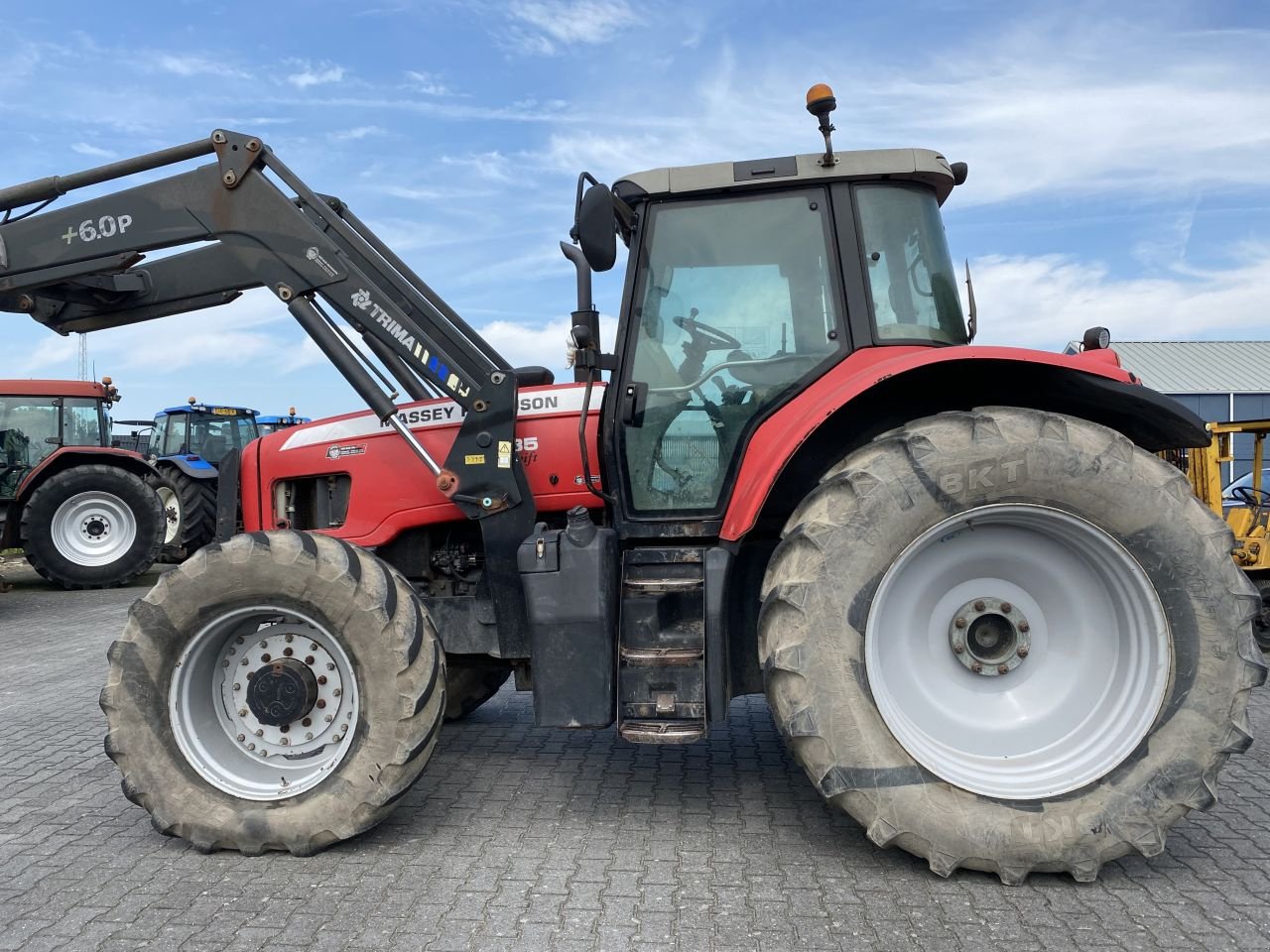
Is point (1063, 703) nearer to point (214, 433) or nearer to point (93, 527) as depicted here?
point (93, 527)

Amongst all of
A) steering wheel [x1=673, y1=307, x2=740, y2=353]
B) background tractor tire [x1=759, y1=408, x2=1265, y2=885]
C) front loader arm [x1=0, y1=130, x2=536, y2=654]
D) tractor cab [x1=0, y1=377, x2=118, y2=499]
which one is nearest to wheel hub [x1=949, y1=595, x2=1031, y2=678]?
background tractor tire [x1=759, y1=408, x2=1265, y2=885]

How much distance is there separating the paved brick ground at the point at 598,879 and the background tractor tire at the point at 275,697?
0.54 ft

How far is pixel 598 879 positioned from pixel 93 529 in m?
10.9

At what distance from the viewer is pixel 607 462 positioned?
12.5ft

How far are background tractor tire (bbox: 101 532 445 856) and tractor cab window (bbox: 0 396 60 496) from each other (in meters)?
10.2

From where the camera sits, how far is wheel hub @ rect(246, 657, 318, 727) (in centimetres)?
355

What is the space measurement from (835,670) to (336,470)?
7.76 ft

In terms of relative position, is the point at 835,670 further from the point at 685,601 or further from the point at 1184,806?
the point at 1184,806

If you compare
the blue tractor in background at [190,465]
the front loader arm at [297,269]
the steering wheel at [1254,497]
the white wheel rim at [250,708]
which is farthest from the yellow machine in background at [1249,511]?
the blue tractor in background at [190,465]

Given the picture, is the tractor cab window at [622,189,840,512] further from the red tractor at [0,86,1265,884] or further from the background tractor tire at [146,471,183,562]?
the background tractor tire at [146,471,183,562]

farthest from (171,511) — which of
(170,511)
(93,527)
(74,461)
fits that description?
(74,461)

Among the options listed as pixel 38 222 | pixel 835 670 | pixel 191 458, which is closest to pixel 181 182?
pixel 38 222

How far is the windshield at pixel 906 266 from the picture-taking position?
3.63 m

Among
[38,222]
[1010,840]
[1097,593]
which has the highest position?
[38,222]
